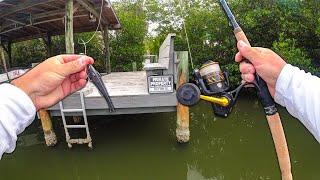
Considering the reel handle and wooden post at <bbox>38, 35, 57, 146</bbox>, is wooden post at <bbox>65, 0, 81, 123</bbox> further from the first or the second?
the reel handle

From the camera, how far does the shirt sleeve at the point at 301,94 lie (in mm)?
1138

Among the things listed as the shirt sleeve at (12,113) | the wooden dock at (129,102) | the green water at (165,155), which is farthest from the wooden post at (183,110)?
the shirt sleeve at (12,113)

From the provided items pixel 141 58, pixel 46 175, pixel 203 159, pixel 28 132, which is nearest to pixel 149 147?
pixel 203 159

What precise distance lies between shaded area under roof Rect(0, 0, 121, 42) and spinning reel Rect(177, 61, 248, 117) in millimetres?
6366

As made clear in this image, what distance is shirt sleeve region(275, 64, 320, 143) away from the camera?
114 cm

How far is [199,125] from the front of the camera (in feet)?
31.6

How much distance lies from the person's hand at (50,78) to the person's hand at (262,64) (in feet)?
2.03

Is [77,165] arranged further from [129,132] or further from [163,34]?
[163,34]

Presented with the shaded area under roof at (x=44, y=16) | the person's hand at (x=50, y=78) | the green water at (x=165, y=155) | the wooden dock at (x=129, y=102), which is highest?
the shaded area under roof at (x=44, y=16)

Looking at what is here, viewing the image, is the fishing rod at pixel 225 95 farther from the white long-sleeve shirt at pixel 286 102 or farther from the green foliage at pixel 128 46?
the green foliage at pixel 128 46

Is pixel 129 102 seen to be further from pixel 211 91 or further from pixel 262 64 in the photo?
pixel 262 64

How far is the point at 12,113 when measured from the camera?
3.59ft

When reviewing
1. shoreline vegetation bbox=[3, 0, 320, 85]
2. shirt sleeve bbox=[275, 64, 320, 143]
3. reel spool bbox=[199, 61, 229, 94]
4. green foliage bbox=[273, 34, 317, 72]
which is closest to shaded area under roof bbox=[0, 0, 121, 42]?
shoreline vegetation bbox=[3, 0, 320, 85]

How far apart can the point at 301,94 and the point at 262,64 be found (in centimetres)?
23
